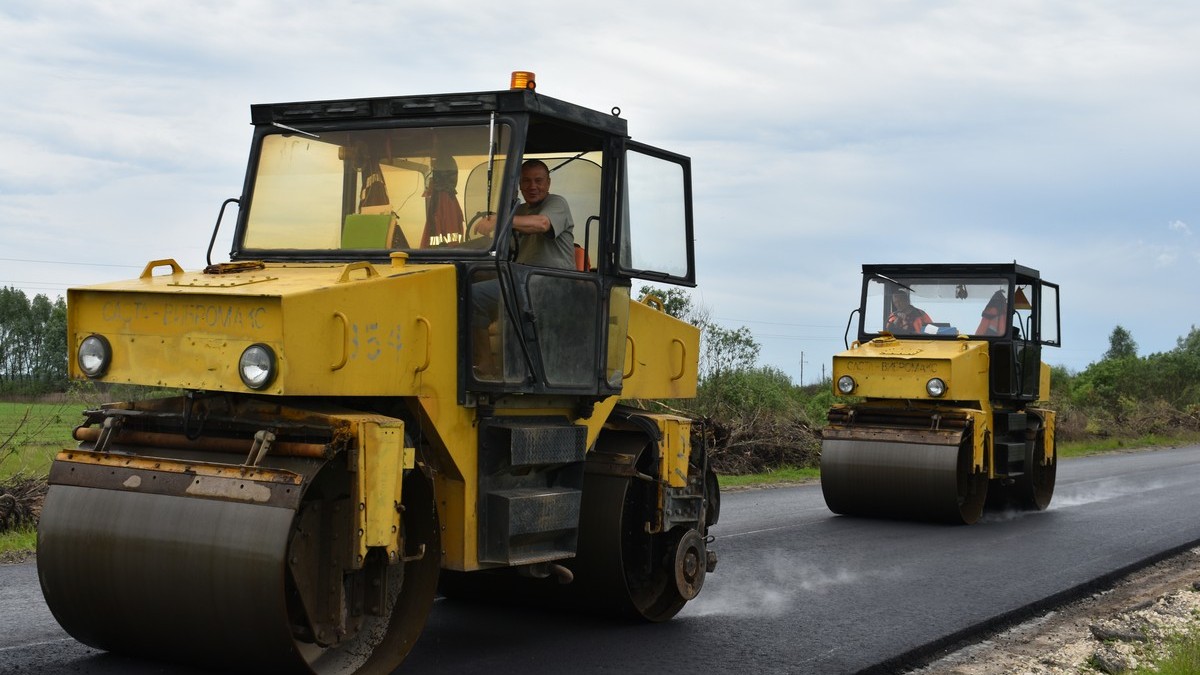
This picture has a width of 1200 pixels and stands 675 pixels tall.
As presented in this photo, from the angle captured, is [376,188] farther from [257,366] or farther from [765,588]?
[765,588]

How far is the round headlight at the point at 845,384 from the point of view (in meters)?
13.6

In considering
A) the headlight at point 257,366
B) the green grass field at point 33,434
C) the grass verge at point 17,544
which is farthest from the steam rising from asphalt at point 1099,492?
the headlight at point 257,366

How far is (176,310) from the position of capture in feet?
17.5

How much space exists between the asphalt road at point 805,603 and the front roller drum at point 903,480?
253 mm

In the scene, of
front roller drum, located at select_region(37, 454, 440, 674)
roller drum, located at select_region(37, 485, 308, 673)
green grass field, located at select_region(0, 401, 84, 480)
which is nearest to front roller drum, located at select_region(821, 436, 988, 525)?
green grass field, located at select_region(0, 401, 84, 480)

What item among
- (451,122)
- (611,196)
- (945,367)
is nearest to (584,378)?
(611,196)

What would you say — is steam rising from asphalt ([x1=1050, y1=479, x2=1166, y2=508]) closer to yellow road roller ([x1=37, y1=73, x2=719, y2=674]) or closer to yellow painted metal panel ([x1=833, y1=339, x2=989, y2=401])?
yellow painted metal panel ([x1=833, y1=339, x2=989, y2=401])

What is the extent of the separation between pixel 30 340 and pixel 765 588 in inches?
1587

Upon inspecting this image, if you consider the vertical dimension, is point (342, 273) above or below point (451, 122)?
below

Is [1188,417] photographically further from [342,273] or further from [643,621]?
[342,273]

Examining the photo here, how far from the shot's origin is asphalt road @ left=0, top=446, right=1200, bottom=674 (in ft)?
21.4

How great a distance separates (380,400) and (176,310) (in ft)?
3.17

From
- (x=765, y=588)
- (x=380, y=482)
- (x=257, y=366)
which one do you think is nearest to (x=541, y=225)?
(x=380, y=482)

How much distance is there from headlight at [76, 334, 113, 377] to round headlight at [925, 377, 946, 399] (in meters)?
9.34
